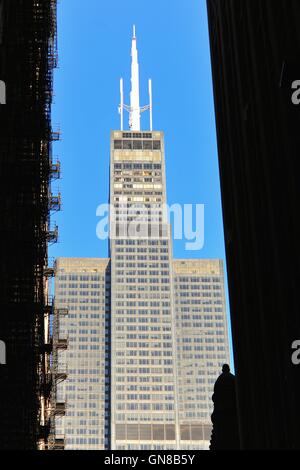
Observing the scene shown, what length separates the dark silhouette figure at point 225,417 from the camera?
2609 centimetres

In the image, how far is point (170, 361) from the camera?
19825 cm

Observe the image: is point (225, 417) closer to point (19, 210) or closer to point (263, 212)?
point (263, 212)

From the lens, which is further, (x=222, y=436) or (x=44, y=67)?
(x=44, y=67)

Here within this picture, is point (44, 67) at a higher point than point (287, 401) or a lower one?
higher

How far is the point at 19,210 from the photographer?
34.7 m

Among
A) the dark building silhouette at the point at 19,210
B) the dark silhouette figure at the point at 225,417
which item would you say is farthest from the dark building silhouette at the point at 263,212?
the dark building silhouette at the point at 19,210

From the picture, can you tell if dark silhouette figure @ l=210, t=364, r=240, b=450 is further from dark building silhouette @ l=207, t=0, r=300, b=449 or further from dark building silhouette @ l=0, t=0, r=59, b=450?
dark building silhouette @ l=0, t=0, r=59, b=450

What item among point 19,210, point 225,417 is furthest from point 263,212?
point 19,210

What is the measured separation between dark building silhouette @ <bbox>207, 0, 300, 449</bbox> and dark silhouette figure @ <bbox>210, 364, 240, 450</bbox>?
0.33m

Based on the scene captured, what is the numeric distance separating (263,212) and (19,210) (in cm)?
1422

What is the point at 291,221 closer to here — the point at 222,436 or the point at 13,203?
the point at 222,436

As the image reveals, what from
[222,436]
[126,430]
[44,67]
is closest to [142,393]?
[126,430]

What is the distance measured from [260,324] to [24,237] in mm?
13777
